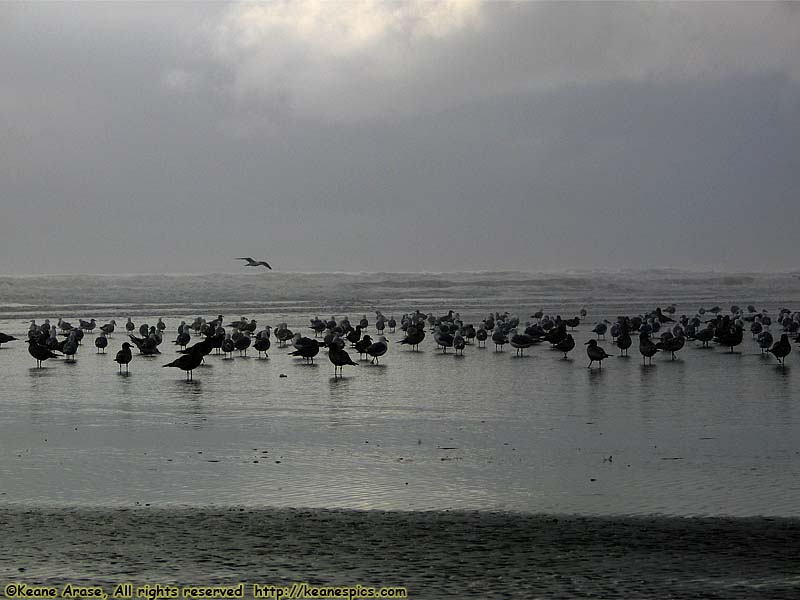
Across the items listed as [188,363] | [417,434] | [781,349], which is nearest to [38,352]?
[188,363]

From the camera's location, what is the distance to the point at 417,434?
44.2 ft

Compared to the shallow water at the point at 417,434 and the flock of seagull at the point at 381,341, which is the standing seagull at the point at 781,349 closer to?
the flock of seagull at the point at 381,341

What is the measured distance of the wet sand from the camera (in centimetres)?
718

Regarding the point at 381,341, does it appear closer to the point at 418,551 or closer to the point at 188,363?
the point at 188,363

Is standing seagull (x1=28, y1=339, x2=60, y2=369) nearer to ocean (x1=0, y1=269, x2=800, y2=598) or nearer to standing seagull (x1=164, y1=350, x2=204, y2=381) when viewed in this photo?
ocean (x1=0, y1=269, x2=800, y2=598)

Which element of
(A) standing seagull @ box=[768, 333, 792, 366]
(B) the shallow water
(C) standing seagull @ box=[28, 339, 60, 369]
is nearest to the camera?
(B) the shallow water

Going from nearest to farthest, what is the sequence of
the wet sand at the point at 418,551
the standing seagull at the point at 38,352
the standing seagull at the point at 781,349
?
1. the wet sand at the point at 418,551
2. the standing seagull at the point at 781,349
3. the standing seagull at the point at 38,352

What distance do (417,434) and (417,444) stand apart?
2.51 ft

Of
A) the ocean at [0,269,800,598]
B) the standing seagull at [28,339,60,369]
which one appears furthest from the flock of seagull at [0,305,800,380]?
the ocean at [0,269,800,598]

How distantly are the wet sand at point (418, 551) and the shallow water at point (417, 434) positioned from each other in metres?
0.54

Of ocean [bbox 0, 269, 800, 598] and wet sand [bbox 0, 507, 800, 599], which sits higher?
ocean [bbox 0, 269, 800, 598]

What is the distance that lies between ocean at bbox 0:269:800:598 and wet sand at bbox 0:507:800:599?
0.17 ft

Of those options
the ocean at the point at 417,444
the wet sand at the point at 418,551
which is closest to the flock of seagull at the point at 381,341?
the ocean at the point at 417,444

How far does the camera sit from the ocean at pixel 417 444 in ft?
30.0
